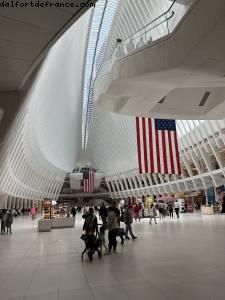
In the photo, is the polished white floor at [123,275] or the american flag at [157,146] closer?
the polished white floor at [123,275]

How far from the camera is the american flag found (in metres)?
16.3

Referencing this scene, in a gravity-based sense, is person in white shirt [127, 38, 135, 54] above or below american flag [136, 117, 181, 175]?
above

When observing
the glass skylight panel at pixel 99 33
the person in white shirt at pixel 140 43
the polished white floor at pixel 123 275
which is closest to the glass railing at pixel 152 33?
the person in white shirt at pixel 140 43

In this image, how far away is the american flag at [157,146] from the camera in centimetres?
1628

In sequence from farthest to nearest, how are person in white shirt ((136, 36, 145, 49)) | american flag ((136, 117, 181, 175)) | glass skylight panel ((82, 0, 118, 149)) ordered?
glass skylight panel ((82, 0, 118, 149)), american flag ((136, 117, 181, 175)), person in white shirt ((136, 36, 145, 49))

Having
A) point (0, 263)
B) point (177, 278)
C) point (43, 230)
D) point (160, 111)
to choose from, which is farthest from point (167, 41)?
point (43, 230)

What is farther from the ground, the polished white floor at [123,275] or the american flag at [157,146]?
the american flag at [157,146]

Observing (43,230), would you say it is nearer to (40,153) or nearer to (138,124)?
(138,124)

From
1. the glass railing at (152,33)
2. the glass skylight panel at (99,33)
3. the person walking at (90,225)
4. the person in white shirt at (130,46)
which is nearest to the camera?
the person walking at (90,225)

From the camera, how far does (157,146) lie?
1647 cm

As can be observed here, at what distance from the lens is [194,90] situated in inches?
556

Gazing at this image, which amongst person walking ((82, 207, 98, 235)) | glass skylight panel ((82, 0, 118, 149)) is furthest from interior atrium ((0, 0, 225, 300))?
glass skylight panel ((82, 0, 118, 149))

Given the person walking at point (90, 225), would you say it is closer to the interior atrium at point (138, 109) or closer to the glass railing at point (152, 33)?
the interior atrium at point (138, 109)

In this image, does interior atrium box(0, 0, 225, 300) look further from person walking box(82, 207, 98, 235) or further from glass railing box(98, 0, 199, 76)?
person walking box(82, 207, 98, 235)
